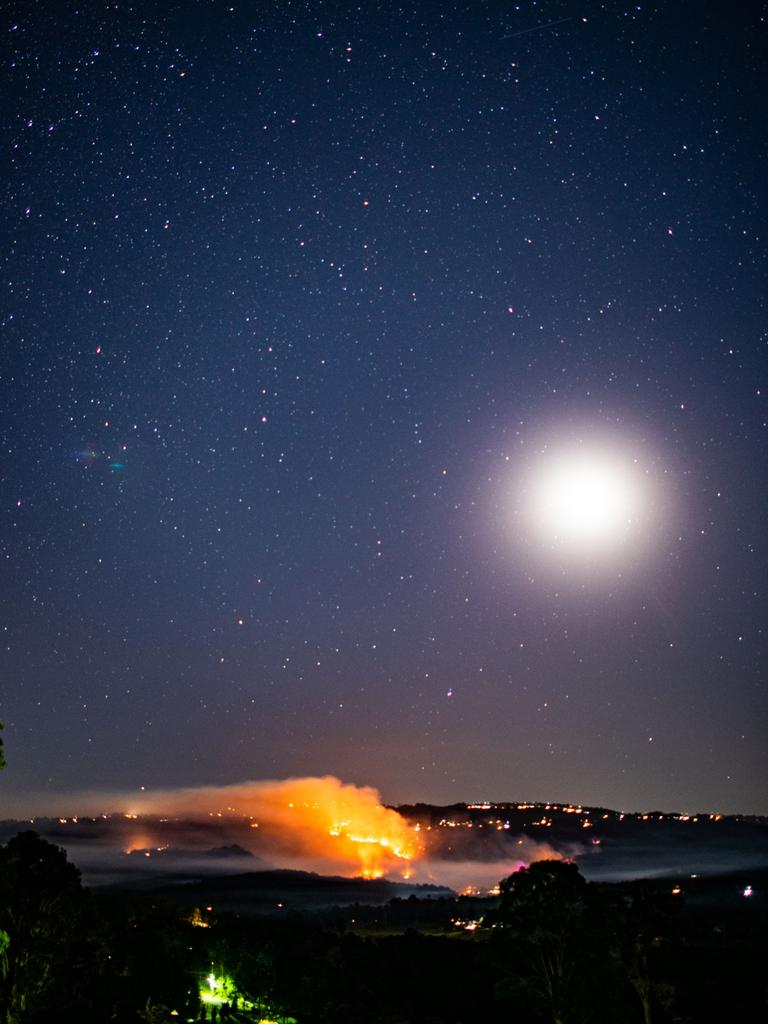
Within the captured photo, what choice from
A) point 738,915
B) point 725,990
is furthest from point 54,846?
point 738,915

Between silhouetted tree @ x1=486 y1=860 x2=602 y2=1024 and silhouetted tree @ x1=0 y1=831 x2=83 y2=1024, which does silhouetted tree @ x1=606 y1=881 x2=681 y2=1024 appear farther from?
silhouetted tree @ x1=0 y1=831 x2=83 y2=1024

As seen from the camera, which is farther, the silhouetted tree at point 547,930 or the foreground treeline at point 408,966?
the silhouetted tree at point 547,930

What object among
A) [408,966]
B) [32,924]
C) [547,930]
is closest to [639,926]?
[547,930]

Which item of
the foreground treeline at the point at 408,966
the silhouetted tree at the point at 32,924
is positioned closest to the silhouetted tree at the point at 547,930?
the foreground treeline at the point at 408,966

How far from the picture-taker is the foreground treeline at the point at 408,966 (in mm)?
27672

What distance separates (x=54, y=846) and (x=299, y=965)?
65856mm

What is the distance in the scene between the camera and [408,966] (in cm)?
9462

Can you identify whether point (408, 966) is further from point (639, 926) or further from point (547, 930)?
point (547, 930)

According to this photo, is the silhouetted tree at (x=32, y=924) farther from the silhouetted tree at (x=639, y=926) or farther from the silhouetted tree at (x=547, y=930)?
the silhouetted tree at (x=639, y=926)

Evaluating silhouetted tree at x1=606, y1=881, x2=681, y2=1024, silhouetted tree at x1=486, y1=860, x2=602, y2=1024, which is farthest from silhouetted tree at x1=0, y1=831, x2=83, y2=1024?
silhouetted tree at x1=606, y1=881, x2=681, y2=1024

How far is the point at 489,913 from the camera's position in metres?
33.4

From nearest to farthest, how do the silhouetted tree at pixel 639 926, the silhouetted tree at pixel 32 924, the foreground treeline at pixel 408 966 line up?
the silhouetted tree at pixel 32 924, the foreground treeline at pixel 408 966, the silhouetted tree at pixel 639 926

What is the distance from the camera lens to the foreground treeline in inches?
1089

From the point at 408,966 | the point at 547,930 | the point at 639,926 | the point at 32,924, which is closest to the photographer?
the point at 32,924
